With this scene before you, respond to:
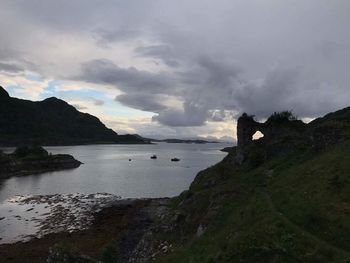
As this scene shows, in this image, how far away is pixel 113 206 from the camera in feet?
300

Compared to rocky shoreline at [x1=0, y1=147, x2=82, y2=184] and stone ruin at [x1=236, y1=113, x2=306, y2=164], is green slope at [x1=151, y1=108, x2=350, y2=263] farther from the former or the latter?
rocky shoreline at [x1=0, y1=147, x2=82, y2=184]

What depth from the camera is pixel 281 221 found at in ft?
83.5

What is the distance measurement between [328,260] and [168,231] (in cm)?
2826

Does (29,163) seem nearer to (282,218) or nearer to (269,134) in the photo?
(269,134)

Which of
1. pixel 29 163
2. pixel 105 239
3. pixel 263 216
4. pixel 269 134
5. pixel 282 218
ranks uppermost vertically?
pixel 269 134

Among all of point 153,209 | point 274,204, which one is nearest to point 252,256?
point 274,204

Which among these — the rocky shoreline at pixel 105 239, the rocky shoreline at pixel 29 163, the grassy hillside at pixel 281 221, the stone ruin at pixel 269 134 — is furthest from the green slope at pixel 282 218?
the rocky shoreline at pixel 29 163

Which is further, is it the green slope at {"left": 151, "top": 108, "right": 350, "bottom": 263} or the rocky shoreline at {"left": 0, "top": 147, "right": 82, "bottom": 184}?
the rocky shoreline at {"left": 0, "top": 147, "right": 82, "bottom": 184}

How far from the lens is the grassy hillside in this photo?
22.6 metres

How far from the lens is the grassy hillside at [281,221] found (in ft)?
74.1

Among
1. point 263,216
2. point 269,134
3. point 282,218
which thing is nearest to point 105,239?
point 269,134

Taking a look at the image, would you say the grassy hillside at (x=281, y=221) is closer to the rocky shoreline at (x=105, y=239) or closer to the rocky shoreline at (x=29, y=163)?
the rocky shoreline at (x=105, y=239)

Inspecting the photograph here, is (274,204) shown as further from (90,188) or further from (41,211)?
(90,188)

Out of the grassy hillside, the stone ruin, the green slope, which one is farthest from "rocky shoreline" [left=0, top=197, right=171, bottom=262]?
the stone ruin
